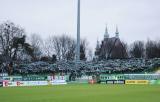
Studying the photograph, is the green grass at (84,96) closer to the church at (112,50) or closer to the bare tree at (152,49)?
the bare tree at (152,49)

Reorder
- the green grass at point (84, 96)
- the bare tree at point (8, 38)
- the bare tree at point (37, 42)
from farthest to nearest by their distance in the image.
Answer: the bare tree at point (37, 42), the bare tree at point (8, 38), the green grass at point (84, 96)

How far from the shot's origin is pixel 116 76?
2282 inches

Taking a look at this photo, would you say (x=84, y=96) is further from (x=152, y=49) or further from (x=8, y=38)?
(x=152, y=49)

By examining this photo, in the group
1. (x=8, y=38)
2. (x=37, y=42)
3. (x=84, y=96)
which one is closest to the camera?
(x=84, y=96)

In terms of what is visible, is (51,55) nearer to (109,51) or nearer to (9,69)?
(109,51)

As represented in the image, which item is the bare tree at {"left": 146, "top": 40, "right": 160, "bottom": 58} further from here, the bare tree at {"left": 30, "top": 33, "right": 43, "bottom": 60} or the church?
the bare tree at {"left": 30, "top": 33, "right": 43, "bottom": 60}

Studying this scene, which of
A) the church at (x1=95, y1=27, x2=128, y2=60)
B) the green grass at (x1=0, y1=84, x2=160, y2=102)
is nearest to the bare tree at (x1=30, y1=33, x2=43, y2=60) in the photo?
the church at (x1=95, y1=27, x2=128, y2=60)

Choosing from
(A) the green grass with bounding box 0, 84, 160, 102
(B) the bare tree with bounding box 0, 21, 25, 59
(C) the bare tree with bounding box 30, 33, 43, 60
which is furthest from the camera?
(C) the bare tree with bounding box 30, 33, 43, 60

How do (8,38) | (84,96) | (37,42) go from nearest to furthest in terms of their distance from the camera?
1. (84,96)
2. (8,38)
3. (37,42)

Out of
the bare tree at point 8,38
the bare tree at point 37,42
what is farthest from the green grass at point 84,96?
the bare tree at point 37,42

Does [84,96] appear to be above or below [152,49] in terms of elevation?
below

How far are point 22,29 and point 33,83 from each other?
36850 millimetres

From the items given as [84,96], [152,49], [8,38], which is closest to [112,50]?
[152,49]

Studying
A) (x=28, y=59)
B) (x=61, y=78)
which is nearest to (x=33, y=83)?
(x=61, y=78)
